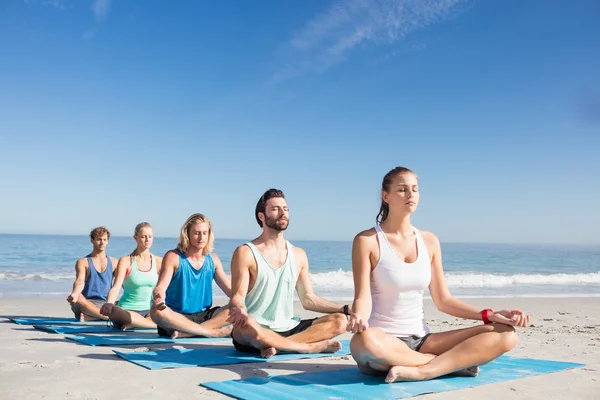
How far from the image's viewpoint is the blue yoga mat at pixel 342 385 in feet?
13.9

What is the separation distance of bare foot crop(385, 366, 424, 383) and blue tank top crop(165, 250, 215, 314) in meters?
3.60

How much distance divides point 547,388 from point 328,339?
2269 mm

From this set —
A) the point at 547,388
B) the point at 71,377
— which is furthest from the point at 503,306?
the point at 71,377

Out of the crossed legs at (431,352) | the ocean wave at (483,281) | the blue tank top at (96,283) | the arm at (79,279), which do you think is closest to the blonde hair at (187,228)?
the arm at (79,279)

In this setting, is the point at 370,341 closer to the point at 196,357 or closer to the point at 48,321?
the point at 196,357

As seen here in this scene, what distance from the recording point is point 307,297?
20.6ft

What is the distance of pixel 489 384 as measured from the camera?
15.8ft

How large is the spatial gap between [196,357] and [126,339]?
1.72 metres

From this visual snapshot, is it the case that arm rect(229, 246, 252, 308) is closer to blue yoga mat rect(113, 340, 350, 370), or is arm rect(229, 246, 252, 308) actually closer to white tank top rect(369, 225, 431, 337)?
blue yoga mat rect(113, 340, 350, 370)

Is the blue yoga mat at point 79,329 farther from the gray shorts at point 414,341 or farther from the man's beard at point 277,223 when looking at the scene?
the gray shorts at point 414,341

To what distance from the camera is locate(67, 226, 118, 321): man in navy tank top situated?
9.38 metres

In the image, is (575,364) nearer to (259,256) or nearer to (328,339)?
(328,339)

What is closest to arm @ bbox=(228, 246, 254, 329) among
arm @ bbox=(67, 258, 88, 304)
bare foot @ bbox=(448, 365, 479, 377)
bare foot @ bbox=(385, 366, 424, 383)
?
bare foot @ bbox=(385, 366, 424, 383)

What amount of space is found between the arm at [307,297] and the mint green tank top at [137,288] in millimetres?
3150
